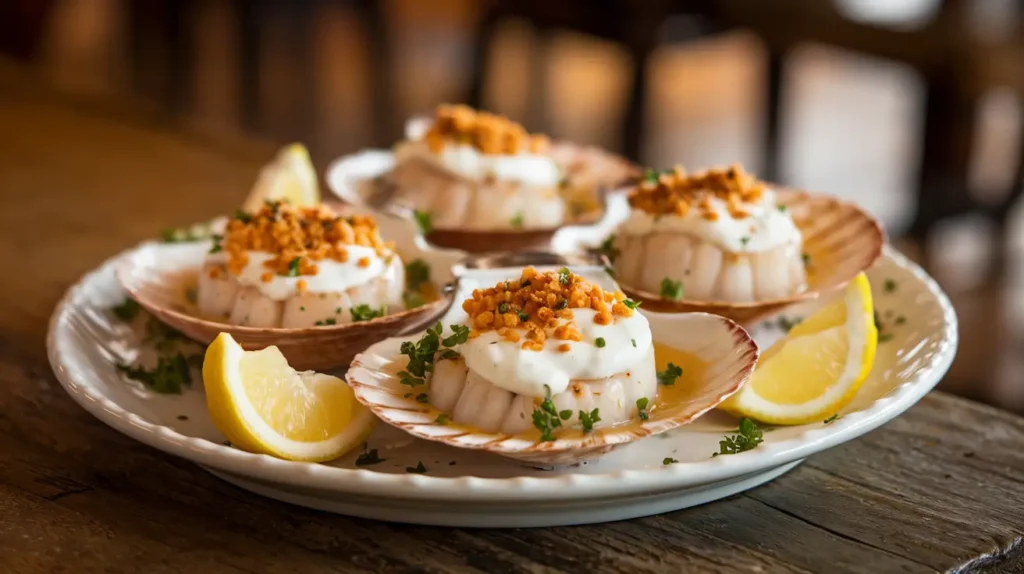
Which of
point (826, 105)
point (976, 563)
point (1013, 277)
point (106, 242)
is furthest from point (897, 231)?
point (976, 563)

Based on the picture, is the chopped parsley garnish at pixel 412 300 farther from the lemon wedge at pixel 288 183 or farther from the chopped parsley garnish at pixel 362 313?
the lemon wedge at pixel 288 183

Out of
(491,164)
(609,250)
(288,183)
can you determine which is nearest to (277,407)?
(609,250)

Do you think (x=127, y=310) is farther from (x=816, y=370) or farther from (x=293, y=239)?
(x=816, y=370)

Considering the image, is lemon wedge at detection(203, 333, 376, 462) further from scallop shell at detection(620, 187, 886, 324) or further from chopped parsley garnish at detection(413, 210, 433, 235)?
chopped parsley garnish at detection(413, 210, 433, 235)

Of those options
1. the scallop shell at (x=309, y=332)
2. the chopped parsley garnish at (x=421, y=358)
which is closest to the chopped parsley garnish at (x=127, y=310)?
the scallop shell at (x=309, y=332)

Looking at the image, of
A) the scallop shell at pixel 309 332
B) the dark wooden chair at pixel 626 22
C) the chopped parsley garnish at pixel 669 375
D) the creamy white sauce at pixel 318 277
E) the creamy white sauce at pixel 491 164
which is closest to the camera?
the chopped parsley garnish at pixel 669 375

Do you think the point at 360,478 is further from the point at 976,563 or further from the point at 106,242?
the point at 106,242

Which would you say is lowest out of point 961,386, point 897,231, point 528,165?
point 961,386
